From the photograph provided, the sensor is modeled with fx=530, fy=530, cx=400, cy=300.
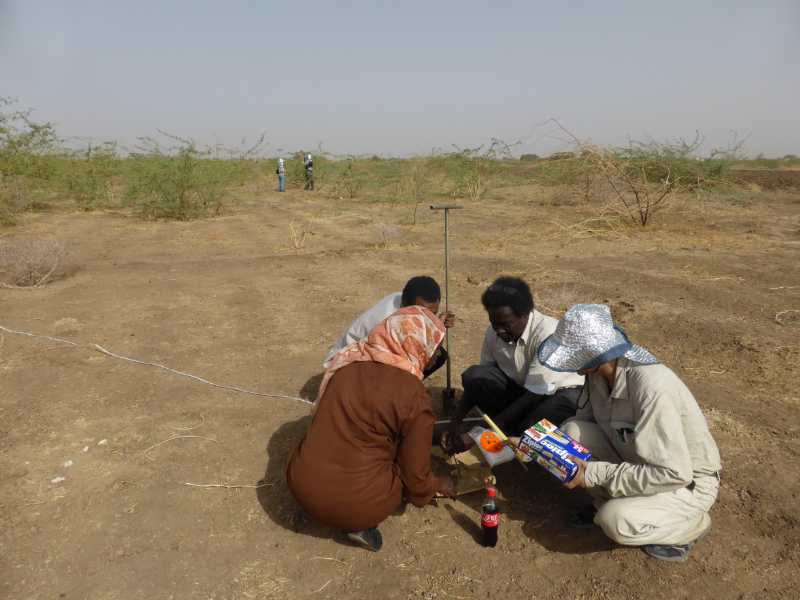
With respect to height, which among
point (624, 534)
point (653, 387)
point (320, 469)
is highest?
point (653, 387)

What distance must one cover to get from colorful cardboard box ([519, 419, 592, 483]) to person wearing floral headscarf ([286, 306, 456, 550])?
1.53 feet

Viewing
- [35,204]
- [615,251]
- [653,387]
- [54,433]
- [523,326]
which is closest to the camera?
[653,387]

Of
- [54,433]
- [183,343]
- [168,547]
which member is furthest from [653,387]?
[183,343]

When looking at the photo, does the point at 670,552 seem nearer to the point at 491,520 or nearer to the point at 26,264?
the point at 491,520

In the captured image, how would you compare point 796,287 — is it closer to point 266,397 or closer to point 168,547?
point 266,397

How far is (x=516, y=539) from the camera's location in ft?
8.23

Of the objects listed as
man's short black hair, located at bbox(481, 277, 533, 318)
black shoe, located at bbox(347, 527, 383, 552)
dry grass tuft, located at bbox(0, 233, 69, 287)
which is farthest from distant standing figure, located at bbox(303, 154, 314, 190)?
black shoe, located at bbox(347, 527, 383, 552)

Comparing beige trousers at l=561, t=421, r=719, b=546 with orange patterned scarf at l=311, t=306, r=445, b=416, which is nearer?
beige trousers at l=561, t=421, r=719, b=546

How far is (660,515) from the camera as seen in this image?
2168 millimetres

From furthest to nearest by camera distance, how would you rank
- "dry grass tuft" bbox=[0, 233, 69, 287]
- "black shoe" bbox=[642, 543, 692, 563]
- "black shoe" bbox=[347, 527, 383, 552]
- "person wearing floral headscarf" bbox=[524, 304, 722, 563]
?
1. "dry grass tuft" bbox=[0, 233, 69, 287]
2. "black shoe" bbox=[347, 527, 383, 552]
3. "black shoe" bbox=[642, 543, 692, 563]
4. "person wearing floral headscarf" bbox=[524, 304, 722, 563]

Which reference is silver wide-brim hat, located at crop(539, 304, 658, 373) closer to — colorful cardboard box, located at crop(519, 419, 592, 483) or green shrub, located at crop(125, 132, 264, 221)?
colorful cardboard box, located at crop(519, 419, 592, 483)

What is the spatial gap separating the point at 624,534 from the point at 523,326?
1.12 metres

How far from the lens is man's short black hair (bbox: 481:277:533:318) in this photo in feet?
9.26

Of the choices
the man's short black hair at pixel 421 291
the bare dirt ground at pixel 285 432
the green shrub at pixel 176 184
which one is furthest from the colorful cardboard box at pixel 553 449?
the green shrub at pixel 176 184
